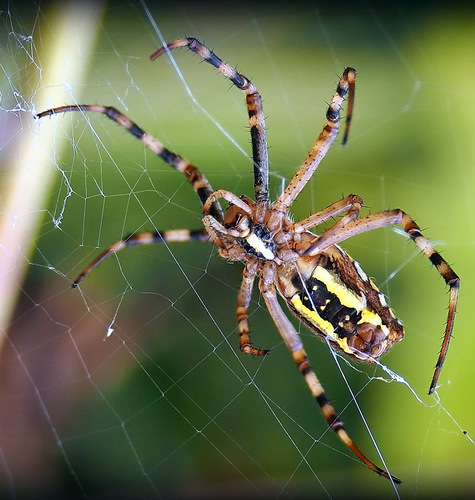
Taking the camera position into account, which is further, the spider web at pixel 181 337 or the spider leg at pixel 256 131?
the spider web at pixel 181 337

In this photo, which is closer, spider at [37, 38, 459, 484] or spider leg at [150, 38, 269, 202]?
spider at [37, 38, 459, 484]

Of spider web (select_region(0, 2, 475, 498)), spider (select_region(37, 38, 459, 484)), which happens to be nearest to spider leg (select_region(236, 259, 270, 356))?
spider (select_region(37, 38, 459, 484))

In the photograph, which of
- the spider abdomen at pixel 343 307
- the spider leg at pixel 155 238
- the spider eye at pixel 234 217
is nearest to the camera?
the spider abdomen at pixel 343 307

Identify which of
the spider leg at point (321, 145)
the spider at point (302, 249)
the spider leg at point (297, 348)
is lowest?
the spider leg at point (297, 348)

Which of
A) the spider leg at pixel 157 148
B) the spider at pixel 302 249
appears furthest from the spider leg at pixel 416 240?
the spider leg at pixel 157 148

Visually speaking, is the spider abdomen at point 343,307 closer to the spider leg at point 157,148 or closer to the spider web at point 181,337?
the spider leg at point 157,148

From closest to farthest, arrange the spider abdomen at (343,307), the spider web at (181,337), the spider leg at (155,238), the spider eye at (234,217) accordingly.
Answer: the spider abdomen at (343,307) < the spider eye at (234,217) < the spider leg at (155,238) < the spider web at (181,337)

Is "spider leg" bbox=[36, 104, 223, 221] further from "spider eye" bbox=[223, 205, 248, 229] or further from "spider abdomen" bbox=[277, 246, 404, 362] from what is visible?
"spider abdomen" bbox=[277, 246, 404, 362]

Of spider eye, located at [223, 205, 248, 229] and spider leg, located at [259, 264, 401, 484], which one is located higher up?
spider eye, located at [223, 205, 248, 229]
